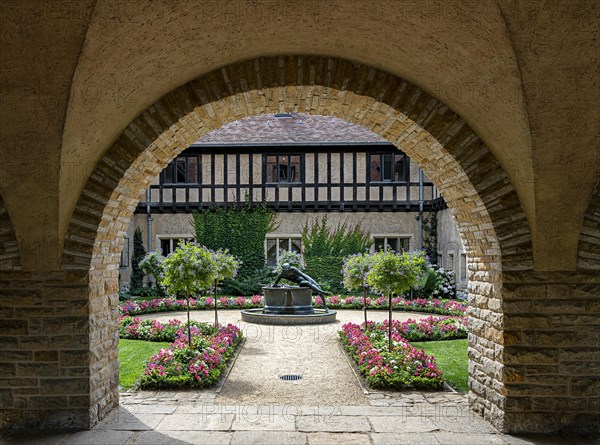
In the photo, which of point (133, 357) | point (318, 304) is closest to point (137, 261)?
point (318, 304)

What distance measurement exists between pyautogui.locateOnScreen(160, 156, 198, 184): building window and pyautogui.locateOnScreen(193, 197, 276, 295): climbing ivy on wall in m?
1.42

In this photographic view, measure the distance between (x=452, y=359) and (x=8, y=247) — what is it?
275 inches

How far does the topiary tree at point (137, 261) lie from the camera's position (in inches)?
820

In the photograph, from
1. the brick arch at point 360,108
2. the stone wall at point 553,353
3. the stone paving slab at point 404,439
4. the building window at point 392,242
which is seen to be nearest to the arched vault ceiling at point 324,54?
the brick arch at point 360,108

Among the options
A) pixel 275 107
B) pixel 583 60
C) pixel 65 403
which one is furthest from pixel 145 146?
pixel 583 60

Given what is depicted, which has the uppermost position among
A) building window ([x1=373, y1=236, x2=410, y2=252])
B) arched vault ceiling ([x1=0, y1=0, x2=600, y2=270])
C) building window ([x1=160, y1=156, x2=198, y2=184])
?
building window ([x1=160, y1=156, x2=198, y2=184])

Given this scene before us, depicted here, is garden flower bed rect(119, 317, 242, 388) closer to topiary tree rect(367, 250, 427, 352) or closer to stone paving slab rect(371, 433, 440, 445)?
topiary tree rect(367, 250, 427, 352)

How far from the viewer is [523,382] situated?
489 centimetres

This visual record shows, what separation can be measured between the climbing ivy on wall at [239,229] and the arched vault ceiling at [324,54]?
1658 cm

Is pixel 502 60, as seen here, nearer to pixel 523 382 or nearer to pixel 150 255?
pixel 523 382

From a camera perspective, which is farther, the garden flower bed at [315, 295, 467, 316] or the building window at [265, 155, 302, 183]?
the building window at [265, 155, 302, 183]

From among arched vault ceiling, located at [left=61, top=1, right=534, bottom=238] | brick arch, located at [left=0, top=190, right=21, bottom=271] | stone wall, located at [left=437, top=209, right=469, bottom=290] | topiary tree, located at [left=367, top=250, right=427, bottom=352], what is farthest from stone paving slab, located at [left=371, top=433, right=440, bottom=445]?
stone wall, located at [left=437, top=209, right=469, bottom=290]

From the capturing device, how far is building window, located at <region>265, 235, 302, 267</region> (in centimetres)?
2194

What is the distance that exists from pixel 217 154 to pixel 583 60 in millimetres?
17922
